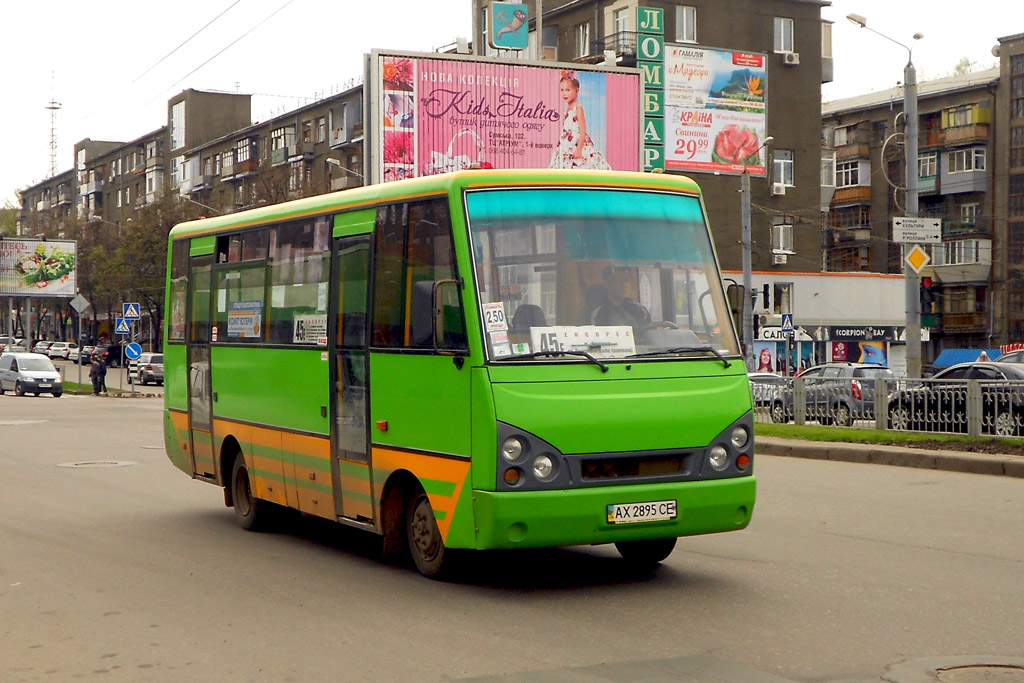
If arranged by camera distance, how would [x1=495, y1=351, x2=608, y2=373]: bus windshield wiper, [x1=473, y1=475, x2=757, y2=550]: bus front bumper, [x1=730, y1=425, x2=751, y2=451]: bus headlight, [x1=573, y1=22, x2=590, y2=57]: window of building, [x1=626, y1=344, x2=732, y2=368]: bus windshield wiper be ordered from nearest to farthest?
[x1=473, y1=475, x2=757, y2=550]: bus front bumper
[x1=495, y1=351, x2=608, y2=373]: bus windshield wiper
[x1=626, y1=344, x2=732, y2=368]: bus windshield wiper
[x1=730, y1=425, x2=751, y2=451]: bus headlight
[x1=573, y1=22, x2=590, y2=57]: window of building

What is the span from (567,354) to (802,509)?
5317mm

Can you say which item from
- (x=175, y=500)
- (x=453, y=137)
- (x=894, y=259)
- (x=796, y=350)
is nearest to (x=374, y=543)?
(x=175, y=500)

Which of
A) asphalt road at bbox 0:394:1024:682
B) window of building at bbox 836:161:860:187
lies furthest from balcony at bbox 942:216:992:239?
asphalt road at bbox 0:394:1024:682

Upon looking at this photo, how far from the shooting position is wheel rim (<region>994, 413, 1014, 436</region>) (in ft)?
59.6

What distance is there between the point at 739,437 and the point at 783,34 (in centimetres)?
5525

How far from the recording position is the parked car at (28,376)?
46.6 metres

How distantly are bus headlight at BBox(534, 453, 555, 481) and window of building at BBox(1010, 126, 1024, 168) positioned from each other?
231 ft

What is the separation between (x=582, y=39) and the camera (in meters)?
58.4

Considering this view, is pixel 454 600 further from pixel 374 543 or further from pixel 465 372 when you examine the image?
pixel 374 543

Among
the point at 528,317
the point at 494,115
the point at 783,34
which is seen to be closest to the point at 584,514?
the point at 528,317

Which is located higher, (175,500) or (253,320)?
(253,320)

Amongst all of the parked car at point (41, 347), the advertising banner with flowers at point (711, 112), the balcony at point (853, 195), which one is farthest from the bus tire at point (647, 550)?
the parked car at point (41, 347)

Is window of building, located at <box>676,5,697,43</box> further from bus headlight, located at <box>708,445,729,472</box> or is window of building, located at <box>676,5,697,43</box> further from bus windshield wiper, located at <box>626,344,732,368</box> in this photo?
bus headlight, located at <box>708,445,729,472</box>

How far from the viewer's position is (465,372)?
756cm
